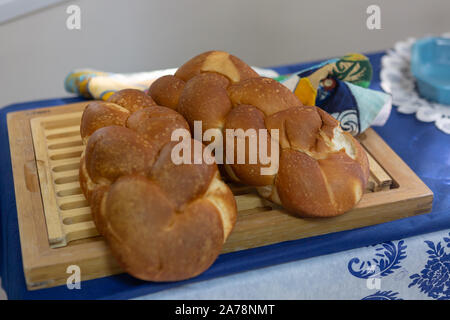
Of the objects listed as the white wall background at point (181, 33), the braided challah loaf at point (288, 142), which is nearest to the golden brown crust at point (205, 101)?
the braided challah loaf at point (288, 142)

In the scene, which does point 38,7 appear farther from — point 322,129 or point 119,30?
point 322,129

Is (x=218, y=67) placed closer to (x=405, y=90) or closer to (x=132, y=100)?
(x=132, y=100)

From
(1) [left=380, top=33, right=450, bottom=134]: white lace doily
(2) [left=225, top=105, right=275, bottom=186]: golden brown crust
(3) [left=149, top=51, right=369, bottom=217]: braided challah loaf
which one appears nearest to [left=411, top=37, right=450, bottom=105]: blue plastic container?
(1) [left=380, top=33, right=450, bottom=134]: white lace doily

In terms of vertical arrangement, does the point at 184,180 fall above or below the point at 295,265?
above

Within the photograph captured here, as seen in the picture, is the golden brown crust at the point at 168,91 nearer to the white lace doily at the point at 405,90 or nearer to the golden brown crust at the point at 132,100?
the golden brown crust at the point at 132,100

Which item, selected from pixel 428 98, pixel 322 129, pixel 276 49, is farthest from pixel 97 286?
pixel 276 49

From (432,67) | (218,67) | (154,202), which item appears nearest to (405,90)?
(432,67)
